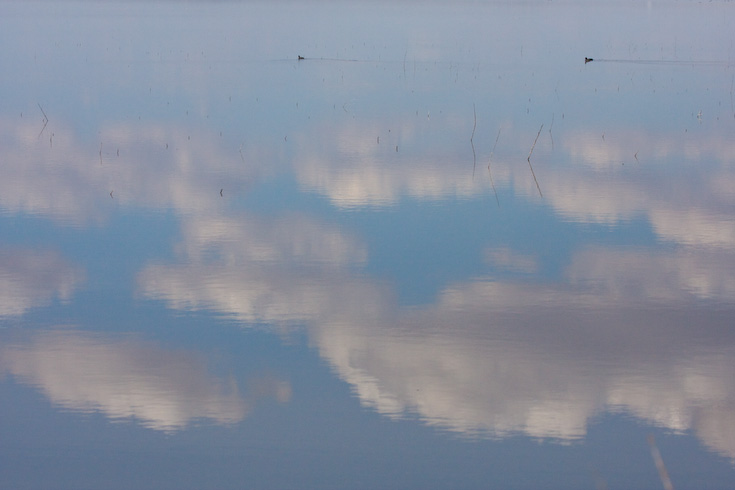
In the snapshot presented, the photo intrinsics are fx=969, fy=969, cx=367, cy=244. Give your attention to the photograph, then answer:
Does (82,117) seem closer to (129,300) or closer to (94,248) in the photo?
(94,248)

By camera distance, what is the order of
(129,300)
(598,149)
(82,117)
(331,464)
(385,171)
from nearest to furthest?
(331,464)
(129,300)
(385,171)
(598,149)
(82,117)

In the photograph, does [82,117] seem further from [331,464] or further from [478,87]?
[331,464]

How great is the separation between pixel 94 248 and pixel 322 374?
3.11 meters

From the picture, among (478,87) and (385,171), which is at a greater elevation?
(478,87)

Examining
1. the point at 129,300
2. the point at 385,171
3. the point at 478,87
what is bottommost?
the point at 129,300

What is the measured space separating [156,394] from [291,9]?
116 ft

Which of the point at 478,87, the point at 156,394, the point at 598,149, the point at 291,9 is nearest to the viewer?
the point at 156,394

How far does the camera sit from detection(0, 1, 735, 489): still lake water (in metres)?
4.48

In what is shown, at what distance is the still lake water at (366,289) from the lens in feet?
14.7

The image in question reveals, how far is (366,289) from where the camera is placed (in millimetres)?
6641

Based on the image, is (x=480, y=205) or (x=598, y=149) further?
(x=598, y=149)

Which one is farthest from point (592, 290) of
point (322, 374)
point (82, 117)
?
point (82, 117)

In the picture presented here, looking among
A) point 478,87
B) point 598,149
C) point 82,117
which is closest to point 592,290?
point 598,149

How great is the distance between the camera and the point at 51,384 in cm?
510
